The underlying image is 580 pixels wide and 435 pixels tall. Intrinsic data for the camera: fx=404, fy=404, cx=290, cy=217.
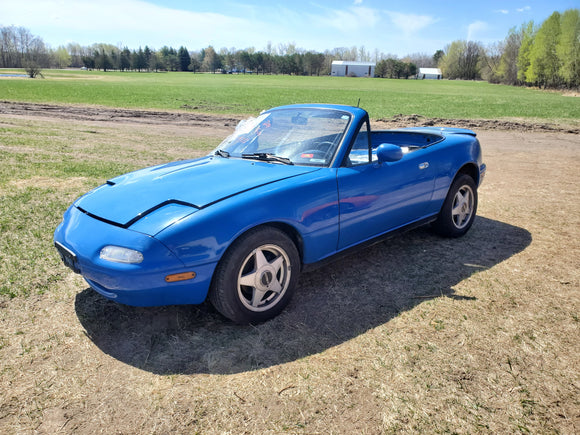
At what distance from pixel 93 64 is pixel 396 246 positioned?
148m

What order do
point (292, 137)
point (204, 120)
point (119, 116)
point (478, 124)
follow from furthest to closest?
point (119, 116)
point (204, 120)
point (478, 124)
point (292, 137)

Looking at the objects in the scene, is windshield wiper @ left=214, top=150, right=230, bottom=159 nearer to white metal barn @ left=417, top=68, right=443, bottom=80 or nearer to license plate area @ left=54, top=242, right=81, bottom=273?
license plate area @ left=54, top=242, right=81, bottom=273

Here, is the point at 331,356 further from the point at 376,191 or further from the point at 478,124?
the point at 478,124

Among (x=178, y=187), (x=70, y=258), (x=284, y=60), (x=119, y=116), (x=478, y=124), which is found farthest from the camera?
(x=284, y=60)

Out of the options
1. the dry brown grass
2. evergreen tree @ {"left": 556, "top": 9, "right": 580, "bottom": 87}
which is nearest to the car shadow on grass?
the dry brown grass

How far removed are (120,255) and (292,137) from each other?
183cm

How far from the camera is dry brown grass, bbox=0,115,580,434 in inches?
82.4

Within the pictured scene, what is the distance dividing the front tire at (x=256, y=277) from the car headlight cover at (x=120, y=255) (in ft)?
1.64

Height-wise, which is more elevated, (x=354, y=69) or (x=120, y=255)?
(x=354, y=69)

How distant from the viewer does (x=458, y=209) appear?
4.66 meters

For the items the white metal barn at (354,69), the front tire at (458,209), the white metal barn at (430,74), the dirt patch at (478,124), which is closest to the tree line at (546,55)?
the white metal barn at (430,74)

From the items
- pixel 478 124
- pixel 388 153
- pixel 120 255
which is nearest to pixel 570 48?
pixel 478 124

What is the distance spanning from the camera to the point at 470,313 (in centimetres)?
313

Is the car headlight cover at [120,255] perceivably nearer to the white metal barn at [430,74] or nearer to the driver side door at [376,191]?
the driver side door at [376,191]
